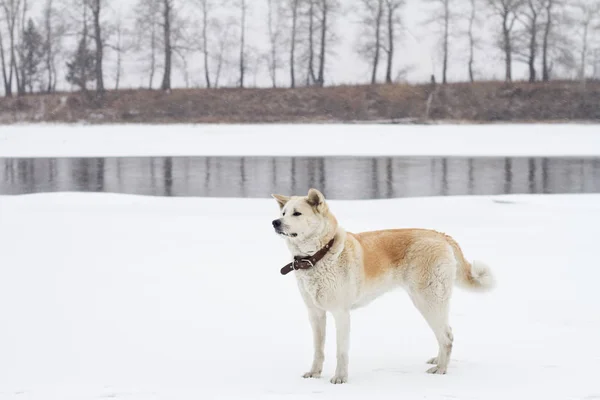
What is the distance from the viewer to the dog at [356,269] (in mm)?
5625

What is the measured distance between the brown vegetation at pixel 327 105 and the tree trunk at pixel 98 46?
121 cm

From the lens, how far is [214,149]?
125 ft

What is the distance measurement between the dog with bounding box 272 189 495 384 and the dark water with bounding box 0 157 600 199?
13.9 m

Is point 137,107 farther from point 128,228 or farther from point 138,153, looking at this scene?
point 128,228

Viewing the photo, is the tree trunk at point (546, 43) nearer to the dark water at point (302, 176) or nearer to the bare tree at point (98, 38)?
the dark water at point (302, 176)

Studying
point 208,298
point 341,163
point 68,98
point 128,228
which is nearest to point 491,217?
point 128,228

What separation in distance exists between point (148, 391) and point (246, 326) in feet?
6.87

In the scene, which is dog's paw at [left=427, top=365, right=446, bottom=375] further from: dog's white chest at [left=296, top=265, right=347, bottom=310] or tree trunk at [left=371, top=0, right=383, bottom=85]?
tree trunk at [left=371, top=0, right=383, bottom=85]

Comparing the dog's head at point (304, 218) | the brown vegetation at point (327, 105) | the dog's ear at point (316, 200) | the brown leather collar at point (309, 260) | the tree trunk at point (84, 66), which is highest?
the tree trunk at point (84, 66)

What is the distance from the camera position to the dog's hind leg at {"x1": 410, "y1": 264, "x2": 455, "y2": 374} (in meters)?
5.93

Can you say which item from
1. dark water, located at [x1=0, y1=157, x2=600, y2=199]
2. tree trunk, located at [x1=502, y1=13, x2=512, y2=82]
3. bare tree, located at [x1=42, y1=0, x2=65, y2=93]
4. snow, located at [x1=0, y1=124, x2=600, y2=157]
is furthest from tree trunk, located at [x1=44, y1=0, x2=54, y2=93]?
tree trunk, located at [x1=502, y1=13, x2=512, y2=82]

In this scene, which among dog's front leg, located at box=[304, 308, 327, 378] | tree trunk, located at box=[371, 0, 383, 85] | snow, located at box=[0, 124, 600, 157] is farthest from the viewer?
tree trunk, located at box=[371, 0, 383, 85]

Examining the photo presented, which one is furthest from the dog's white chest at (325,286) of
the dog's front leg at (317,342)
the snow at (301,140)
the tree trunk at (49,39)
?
the tree trunk at (49,39)

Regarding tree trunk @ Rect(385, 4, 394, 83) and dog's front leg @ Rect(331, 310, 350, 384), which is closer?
dog's front leg @ Rect(331, 310, 350, 384)
